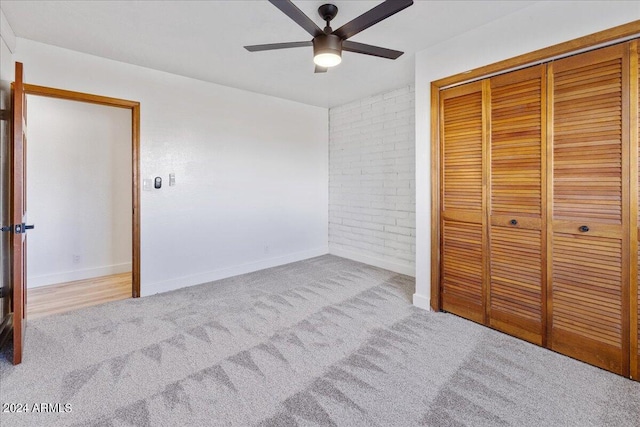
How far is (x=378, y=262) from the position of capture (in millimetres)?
4617

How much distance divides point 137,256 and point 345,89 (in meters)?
3.44

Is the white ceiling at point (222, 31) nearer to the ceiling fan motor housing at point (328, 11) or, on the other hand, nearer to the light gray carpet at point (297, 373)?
the ceiling fan motor housing at point (328, 11)

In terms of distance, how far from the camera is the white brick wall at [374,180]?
13.8 ft

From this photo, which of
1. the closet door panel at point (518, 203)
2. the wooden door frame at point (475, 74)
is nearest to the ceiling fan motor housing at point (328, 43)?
the wooden door frame at point (475, 74)

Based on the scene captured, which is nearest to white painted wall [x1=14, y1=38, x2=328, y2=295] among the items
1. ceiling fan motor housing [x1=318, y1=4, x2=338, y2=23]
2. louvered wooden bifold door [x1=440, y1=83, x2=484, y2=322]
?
ceiling fan motor housing [x1=318, y1=4, x2=338, y2=23]

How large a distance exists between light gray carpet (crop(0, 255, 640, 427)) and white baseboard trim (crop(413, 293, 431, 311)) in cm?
8

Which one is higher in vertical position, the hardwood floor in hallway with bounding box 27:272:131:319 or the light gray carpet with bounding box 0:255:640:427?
the hardwood floor in hallway with bounding box 27:272:131:319

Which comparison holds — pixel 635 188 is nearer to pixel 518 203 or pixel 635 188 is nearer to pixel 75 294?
pixel 518 203

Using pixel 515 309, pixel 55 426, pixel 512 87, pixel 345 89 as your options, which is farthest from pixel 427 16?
pixel 55 426

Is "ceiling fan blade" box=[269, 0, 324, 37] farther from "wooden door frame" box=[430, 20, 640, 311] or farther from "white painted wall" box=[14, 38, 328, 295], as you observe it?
"white painted wall" box=[14, 38, 328, 295]

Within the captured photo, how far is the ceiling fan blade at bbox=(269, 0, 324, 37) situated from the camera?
1599 millimetres

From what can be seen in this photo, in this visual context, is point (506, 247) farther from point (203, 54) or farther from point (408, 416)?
point (203, 54)

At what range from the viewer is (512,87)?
7.92 ft

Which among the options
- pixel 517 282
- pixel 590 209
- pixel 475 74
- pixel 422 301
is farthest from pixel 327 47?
pixel 422 301
